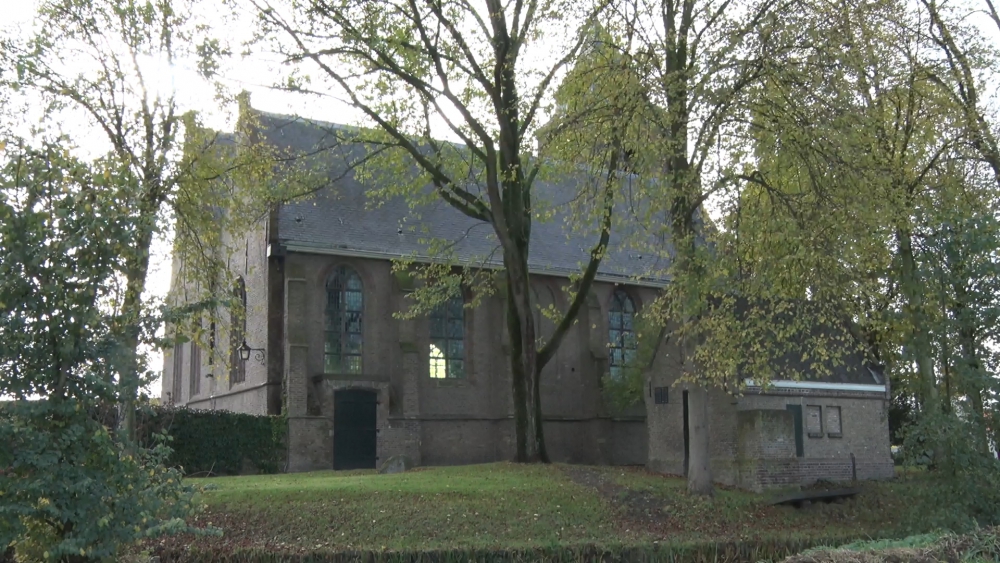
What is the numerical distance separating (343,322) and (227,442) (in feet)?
18.3

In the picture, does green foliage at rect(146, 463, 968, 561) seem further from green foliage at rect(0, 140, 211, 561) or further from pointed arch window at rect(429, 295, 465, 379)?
pointed arch window at rect(429, 295, 465, 379)

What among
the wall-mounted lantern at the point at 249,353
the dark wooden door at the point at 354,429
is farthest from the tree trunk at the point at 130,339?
the wall-mounted lantern at the point at 249,353

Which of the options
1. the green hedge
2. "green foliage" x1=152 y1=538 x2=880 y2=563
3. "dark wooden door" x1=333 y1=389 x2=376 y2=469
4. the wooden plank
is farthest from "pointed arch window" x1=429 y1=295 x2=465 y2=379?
"green foliage" x1=152 y1=538 x2=880 y2=563

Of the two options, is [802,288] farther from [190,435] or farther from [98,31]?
[190,435]

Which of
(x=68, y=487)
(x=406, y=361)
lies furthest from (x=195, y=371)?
(x=68, y=487)

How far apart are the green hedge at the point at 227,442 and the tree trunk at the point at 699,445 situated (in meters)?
13.2

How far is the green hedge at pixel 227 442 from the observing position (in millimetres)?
25891

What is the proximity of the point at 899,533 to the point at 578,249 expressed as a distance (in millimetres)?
20875

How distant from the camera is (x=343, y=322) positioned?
30.2 metres

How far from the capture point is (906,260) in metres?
17.7

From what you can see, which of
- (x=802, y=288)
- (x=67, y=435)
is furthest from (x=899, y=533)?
(x=67, y=435)

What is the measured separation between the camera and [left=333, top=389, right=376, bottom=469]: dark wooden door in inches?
1137

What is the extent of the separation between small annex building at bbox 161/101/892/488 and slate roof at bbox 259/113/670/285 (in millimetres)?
71

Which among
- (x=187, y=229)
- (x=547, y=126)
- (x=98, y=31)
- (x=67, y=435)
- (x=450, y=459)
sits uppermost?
(x=98, y=31)
